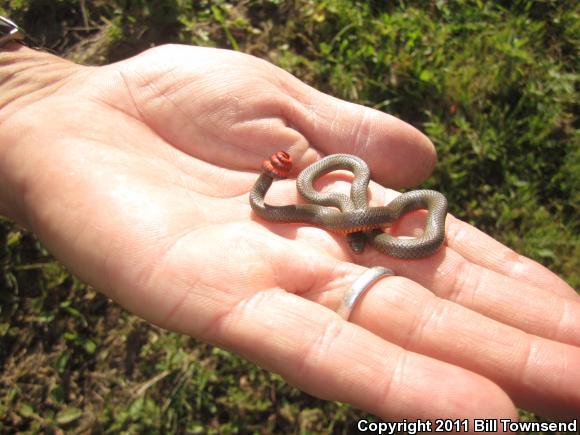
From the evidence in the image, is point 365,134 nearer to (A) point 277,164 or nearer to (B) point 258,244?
(A) point 277,164

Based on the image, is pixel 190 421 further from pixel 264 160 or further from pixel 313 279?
pixel 264 160

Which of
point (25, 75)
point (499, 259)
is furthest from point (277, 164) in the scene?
point (25, 75)

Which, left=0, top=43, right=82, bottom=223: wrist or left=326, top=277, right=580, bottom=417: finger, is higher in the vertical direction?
left=0, top=43, right=82, bottom=223: wrist

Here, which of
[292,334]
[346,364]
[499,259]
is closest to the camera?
[346,364]

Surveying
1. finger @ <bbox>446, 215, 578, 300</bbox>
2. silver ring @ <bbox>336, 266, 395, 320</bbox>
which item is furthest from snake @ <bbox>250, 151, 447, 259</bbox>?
silver ring @ <bbox>336, 266, 395, 320</bbox>

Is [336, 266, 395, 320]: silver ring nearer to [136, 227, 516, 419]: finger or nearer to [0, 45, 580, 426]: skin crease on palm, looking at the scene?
[0, 45, 580, 426]: skin crease on palm

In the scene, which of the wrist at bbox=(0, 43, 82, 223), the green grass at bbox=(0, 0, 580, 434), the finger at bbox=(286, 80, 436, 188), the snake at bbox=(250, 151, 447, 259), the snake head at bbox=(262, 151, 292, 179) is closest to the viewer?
the wrist at bbox=(0, 43, 82, 223)
